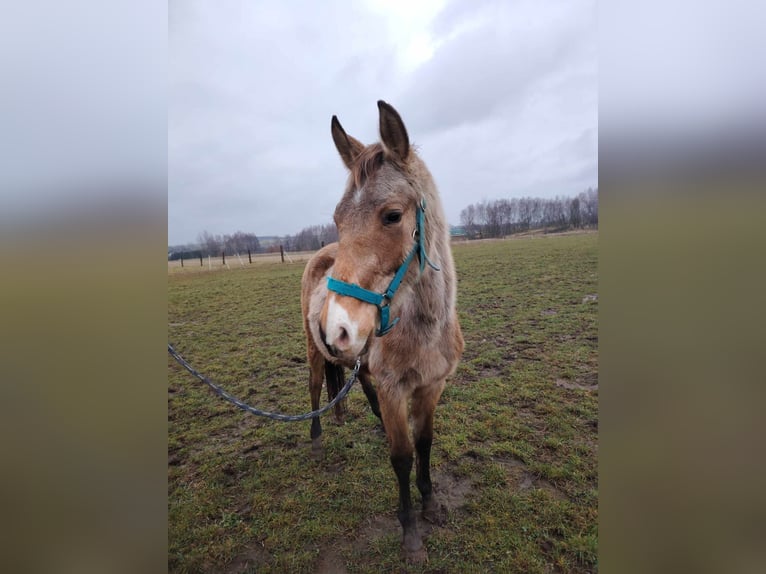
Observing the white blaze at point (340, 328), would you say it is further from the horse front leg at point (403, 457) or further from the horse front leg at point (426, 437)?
the horse front leg at point (426, 437)

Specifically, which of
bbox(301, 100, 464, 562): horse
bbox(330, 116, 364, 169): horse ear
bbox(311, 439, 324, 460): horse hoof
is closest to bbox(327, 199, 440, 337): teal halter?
bbox(301, 100, 464, 562): horse

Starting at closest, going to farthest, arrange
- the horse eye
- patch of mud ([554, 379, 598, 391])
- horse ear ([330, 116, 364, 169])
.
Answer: the horse eye
horse ear ([330, 116, 364, 169])
patch of mud ([554, 379, 598, 391])

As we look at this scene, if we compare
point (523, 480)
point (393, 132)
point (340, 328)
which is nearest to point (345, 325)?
point (340, 328)

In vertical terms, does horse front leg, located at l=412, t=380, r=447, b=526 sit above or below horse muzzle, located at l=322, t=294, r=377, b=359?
below

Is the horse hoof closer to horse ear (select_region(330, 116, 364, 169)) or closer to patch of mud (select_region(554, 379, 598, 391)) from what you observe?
horse ear (select_region(330, 116, 364, 169))

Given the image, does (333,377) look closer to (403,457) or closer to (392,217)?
(403,457)

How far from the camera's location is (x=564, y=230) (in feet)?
104

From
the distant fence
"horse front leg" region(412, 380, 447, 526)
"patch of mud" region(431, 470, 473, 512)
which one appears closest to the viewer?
"horse front leg" region(412, 380, 447, 526)

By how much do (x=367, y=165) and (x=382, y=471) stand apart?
11.1ft

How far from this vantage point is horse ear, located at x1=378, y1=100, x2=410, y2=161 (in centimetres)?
191

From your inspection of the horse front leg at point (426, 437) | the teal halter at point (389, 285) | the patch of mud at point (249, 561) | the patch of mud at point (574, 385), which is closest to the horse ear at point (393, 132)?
the teal halter at point (389, 285)

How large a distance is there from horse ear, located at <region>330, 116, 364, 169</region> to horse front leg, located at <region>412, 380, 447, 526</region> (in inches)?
81.0

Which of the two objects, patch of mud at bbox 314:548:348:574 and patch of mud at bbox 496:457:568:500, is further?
patch of mud at bbox 496:457:568:500
